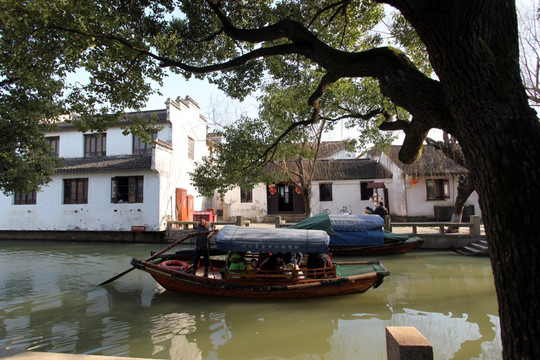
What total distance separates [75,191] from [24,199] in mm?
3159

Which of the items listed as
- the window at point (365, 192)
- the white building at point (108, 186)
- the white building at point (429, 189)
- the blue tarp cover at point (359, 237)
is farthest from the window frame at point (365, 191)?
the white building at point (108, 186)

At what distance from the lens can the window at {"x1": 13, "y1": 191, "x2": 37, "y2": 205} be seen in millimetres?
19156

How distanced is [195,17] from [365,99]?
20.0ft

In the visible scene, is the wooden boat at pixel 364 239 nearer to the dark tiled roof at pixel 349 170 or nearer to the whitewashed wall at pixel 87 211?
the whitewashed wall at pixel 87 211

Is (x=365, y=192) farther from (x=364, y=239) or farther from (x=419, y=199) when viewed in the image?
(x=364, y=239)

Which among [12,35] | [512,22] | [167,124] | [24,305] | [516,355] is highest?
[167,124]

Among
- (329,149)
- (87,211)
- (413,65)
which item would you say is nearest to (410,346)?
(413,65)

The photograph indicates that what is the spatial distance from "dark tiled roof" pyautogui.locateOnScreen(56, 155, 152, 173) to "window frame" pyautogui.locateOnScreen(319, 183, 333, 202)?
1211cm

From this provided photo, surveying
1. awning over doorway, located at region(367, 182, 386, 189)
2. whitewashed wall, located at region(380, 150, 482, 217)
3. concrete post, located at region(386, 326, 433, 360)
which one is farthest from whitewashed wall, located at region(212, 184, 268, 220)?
concrete post, located at region(386, 326, 433, 360)

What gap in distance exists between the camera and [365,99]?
10766mm

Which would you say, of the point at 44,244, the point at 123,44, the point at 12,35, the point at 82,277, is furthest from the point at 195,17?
the point at 44,244

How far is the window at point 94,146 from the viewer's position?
65.3ft

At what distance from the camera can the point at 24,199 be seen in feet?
63.3

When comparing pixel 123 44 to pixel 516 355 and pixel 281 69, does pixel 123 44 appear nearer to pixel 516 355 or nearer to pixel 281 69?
pixel 281 69
